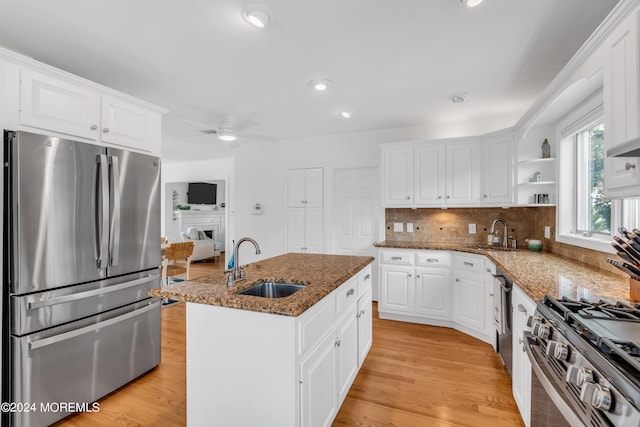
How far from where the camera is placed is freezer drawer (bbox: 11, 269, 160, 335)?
5.75 feet

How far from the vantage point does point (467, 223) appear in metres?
3.97

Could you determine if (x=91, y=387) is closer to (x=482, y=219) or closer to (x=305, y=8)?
(x=305, y=8)

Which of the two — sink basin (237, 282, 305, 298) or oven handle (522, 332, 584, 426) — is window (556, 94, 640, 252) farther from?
sink basin (237, 282, 305, 298)

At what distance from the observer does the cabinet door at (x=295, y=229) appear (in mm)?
5004

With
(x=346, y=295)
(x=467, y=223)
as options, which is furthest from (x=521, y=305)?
(x=467, y=223)

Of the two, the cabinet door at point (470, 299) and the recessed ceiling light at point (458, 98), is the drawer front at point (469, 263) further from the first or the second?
the recessed ceiling light at point (458, 98)

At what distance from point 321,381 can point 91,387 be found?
5.63 ft

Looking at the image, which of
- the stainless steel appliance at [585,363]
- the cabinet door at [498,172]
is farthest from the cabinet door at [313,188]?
the stainless steel appliance at [585,363]

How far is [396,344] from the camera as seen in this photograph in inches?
121

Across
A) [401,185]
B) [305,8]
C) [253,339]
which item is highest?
[305,8]

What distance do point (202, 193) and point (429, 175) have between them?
567 cm

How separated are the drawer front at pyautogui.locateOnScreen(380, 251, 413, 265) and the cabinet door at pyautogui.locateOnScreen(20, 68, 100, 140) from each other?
311 centimetres

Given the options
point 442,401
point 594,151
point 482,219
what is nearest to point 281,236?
point 482,219

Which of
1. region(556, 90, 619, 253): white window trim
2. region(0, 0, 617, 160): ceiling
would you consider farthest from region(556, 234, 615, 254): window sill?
region(0, 0, 617, 160): ceiling
